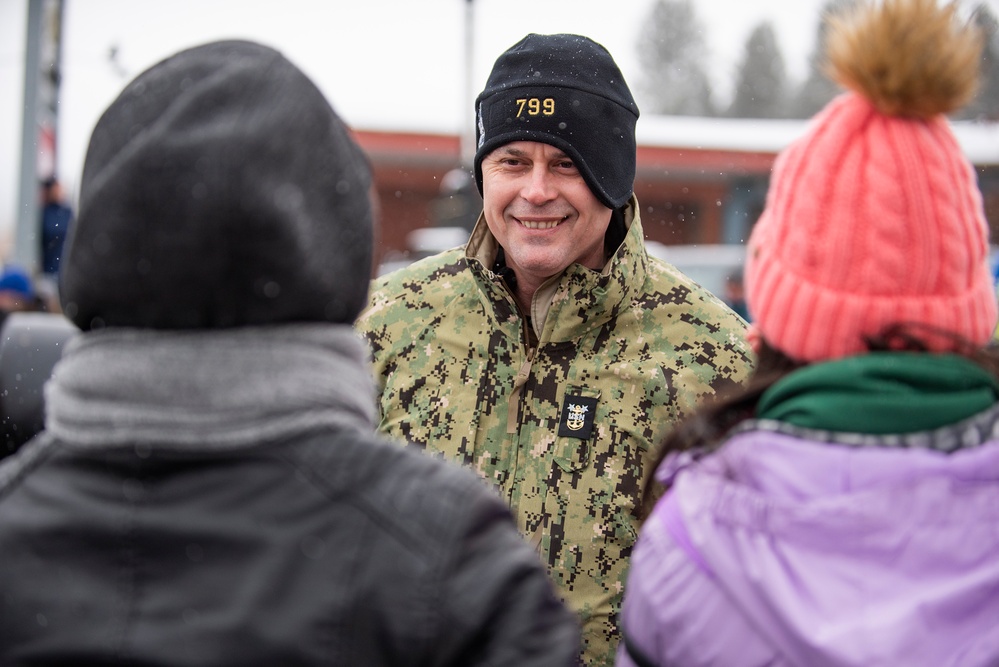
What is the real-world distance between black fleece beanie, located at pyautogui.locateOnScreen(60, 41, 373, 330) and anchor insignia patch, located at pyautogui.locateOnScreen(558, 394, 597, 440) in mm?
1420

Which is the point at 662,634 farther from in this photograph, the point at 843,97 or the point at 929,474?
the point at 843,97

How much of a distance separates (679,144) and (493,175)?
795 inches

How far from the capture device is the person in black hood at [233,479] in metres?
1.17

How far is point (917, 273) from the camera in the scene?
1466 mm

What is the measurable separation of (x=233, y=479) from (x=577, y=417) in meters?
1.55

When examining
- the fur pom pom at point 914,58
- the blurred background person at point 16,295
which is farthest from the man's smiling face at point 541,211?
the blurred background person at point 16,295

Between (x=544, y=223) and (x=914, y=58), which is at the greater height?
(x=914, y=58)

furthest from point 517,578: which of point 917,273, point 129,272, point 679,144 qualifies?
point 679,144

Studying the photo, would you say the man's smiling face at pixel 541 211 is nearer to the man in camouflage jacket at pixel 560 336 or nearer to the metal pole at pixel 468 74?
the man in camouflage jacket at pixel 560 336

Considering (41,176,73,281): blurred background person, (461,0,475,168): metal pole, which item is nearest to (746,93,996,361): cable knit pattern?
(41,176,73,281): blurred background person

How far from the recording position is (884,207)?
146cm

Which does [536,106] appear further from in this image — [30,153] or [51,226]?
[51,226]

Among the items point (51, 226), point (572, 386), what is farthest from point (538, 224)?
point (51, 226)

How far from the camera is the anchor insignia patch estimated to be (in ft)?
8.64
